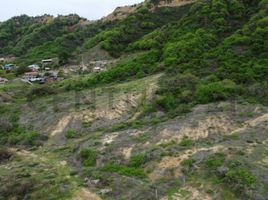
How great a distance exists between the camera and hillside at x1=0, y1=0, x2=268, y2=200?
24.6 metres

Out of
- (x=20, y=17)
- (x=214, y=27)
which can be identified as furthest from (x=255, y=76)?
(x=20, y=17)

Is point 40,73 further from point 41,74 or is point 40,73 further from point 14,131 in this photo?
point 14,131

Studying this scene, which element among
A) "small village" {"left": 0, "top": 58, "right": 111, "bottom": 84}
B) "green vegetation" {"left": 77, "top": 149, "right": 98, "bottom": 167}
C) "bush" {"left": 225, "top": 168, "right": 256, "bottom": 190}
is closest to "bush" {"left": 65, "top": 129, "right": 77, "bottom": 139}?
"green vegetation" {"left": 77, "top": 149, "right": 98, "bottom": 167}

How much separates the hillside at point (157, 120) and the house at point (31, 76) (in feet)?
4.84

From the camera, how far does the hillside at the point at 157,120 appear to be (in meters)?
24.6

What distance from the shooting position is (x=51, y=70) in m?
59.5

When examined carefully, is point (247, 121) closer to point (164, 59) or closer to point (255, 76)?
point (255, 76)

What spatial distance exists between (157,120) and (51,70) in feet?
97.0

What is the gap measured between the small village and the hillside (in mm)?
1608

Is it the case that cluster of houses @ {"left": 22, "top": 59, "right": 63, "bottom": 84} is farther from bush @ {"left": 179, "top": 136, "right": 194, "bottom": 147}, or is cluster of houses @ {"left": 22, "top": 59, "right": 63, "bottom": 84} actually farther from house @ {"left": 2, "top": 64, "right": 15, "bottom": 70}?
bush @ {"left": 179, "top": 136, "right": 194, "bottom": 147}

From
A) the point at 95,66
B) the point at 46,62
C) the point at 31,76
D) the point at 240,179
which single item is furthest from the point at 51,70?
the point at 240,179

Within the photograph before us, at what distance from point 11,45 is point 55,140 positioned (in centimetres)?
5266

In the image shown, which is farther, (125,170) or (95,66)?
(95,66)

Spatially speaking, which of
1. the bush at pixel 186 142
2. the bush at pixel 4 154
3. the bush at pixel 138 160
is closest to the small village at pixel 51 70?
the bush at pixel 4 154
